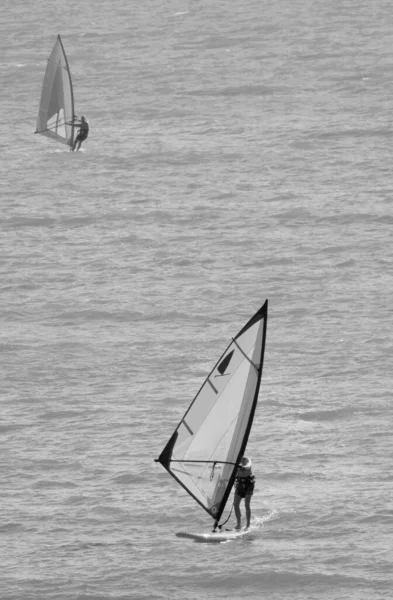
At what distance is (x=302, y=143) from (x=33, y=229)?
70.8ft

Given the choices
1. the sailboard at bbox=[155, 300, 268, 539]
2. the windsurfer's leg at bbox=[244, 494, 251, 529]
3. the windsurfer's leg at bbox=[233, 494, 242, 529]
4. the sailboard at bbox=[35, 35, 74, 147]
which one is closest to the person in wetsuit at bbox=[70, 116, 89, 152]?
the sailboard at bbox=[35, 35, 74, 147]

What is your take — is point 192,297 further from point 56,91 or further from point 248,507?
point 248,507

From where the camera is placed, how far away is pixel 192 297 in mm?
72625

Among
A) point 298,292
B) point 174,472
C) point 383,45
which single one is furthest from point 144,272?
point 383,45

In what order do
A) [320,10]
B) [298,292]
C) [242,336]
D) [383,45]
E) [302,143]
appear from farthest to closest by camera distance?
[320,10] < [383,45] < [302,143] < [298,292] < [242,336]

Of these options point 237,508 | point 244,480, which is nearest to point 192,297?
point 237,508

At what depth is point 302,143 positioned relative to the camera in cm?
9906

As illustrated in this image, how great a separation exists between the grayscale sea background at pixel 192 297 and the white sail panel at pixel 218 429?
2489 mm

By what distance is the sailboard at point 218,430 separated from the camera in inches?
1732

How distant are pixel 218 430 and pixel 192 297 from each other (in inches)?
1119

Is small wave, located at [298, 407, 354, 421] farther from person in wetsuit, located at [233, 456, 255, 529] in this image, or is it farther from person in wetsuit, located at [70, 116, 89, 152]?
person in wetsuit, located at [70, 116, 89, 152]

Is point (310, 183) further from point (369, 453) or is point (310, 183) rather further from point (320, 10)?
point (320, 10)

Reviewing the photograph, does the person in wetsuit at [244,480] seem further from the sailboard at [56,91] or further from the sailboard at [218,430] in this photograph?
the sailboard at [56,91]

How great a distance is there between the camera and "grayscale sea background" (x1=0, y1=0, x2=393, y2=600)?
4684 cm
